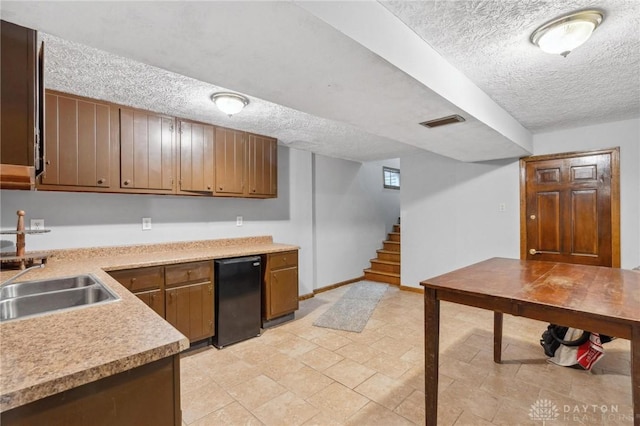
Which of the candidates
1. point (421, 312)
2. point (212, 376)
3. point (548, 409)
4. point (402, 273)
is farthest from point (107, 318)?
point (402, 273)

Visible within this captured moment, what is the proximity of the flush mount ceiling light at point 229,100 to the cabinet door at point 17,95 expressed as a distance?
4.47ft

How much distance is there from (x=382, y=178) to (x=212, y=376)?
16.6ft

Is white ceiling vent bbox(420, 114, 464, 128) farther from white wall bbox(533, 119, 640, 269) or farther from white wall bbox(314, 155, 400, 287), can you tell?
white wall bbox(314, 155, 400, 287)

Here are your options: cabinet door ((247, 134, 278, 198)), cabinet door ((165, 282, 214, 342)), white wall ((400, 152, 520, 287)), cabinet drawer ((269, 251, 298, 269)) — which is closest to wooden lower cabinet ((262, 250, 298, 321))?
cabinet drawer ((269, 251, 298, 269))

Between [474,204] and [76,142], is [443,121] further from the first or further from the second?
[76,142]

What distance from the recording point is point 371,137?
3.85 m

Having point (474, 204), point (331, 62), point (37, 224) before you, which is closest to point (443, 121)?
point (331, 62)

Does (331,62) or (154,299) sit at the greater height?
(331,62)

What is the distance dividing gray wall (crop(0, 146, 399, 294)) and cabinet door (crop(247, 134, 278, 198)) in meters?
0.37

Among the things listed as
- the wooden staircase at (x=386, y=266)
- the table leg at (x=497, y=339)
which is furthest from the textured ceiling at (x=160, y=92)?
the wooden staircase at (x=386, y=266)

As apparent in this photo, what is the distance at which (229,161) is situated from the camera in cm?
342

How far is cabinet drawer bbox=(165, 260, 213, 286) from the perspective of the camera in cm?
265

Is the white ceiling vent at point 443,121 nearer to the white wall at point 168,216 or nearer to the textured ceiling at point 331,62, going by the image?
the textured ceiling at point 331,62

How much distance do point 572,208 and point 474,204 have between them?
1089 mm
